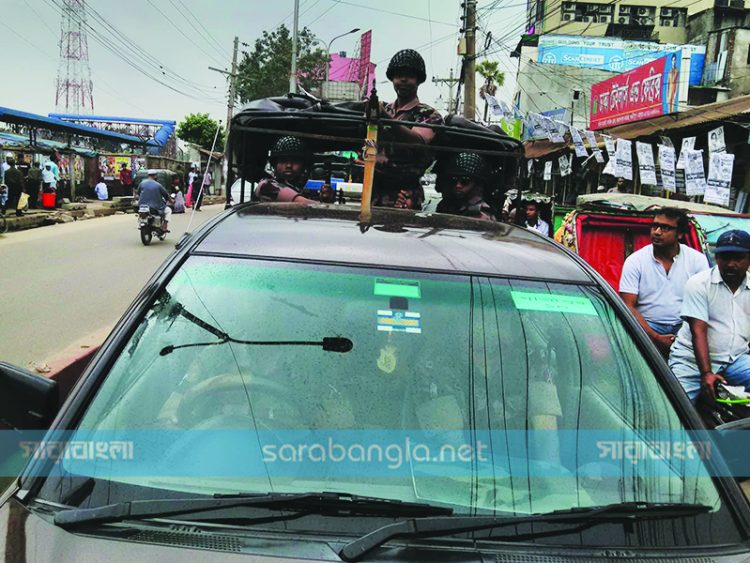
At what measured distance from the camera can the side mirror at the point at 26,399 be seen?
1767 millimetres

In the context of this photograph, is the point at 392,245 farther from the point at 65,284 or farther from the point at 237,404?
the point at 65,284

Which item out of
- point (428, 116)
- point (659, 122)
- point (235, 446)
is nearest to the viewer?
point (235, 446)

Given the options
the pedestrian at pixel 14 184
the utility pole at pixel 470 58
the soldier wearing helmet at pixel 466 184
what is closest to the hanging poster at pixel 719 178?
the soldier wearing helmet at pixel 466 184

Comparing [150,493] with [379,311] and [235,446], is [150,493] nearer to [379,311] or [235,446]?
[235,446]

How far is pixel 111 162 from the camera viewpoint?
1211 inches

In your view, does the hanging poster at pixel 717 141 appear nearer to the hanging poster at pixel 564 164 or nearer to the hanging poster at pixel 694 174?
the hanging poster at pixel 694 174

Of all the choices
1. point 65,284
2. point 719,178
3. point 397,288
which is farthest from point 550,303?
point 719,178

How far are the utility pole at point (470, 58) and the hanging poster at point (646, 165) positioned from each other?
5757mm

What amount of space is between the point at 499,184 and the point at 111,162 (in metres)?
29.7

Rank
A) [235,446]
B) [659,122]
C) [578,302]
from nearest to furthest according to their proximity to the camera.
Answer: [235,446], [578,302], [659,122]

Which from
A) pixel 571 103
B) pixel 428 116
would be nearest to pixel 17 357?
pixel 428 116

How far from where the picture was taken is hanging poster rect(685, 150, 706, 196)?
10.6m

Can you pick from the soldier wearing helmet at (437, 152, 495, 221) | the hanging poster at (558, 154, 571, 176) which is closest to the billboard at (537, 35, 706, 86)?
the hanging poster at (558, 154, 571, 176)

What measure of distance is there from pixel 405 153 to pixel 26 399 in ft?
9.93
